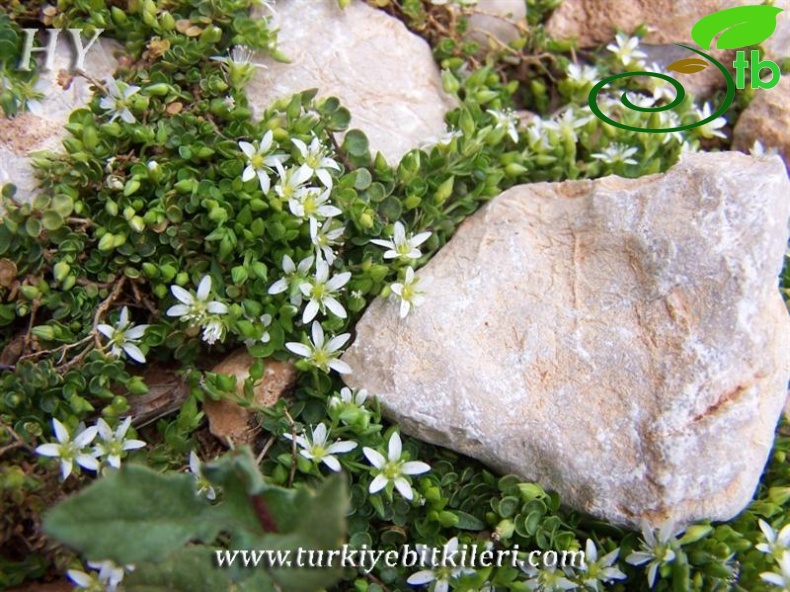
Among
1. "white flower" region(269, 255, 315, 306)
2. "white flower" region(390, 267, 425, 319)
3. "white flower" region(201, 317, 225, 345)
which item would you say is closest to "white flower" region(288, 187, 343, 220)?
"white flower" region(269, 255, 315, 306)

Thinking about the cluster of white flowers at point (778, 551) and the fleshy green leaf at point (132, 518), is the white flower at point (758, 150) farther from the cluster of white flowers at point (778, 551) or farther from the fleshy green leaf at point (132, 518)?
the fleshy green leaf at point (132, 518)

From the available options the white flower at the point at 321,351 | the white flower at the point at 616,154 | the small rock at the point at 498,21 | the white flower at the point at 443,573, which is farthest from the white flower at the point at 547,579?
the small rock at the point at 498,21

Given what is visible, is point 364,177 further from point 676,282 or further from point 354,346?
point 676,282

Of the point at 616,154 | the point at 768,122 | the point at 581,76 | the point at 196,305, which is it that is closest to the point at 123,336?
the point at 196,305

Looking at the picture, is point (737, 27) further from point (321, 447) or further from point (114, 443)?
point (114, 443)

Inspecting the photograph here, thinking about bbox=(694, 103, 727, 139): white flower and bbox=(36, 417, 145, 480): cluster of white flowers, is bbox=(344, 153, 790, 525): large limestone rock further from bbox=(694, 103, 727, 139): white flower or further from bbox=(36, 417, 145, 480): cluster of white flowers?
bbox=(36, 417, 145, 480): cluster of white flowers

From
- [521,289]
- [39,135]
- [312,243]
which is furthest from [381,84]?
[39,135]
